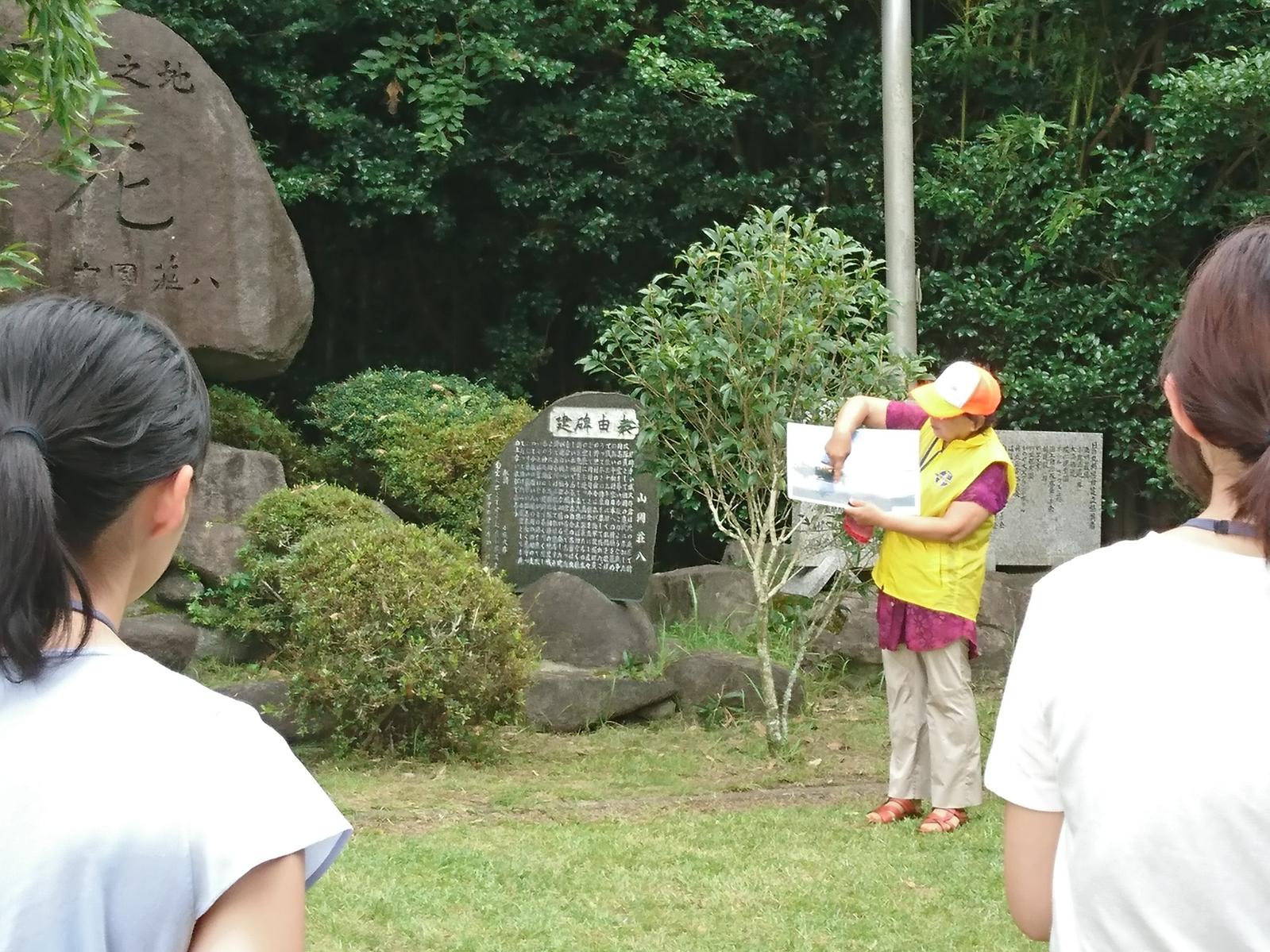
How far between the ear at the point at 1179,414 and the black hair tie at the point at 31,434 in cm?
115

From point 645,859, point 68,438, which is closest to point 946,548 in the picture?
point 645,859

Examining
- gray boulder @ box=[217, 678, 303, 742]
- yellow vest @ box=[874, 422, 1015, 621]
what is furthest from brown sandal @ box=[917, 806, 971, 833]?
gray boulder @ box=[217, 678, 303, 742]

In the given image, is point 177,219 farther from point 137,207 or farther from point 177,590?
point 177,590

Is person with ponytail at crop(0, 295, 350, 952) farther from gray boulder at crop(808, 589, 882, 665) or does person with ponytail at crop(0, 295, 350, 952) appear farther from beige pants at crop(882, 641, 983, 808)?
gray boulder at crop(808, 589, 882, 665)

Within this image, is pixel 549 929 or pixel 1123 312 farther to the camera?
pixel 1123 312

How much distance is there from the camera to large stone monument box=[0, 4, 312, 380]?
8.18 metres

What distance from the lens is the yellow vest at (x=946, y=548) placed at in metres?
5.09

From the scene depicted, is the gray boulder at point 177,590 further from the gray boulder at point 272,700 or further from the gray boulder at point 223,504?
the gray boulder at point 272,700

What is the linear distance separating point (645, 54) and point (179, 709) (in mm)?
9597

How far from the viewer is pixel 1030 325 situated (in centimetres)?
1088

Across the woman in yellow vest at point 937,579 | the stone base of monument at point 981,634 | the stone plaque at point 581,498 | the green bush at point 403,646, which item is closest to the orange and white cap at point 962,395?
the woman in yellow vest at point 937,579

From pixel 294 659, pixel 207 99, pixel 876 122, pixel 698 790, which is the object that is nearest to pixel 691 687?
pixel 698 790

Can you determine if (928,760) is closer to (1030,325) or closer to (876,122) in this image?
(1030,325)

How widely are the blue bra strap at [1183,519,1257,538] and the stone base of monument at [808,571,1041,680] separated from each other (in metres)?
6.62
